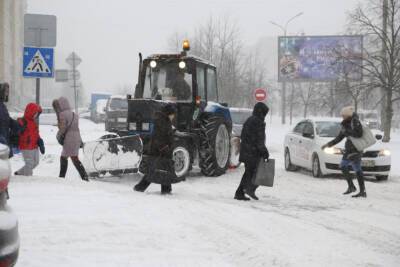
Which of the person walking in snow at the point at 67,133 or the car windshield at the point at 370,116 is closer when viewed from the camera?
the person walking in snow at the point at 67,133

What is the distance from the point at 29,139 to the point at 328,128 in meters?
8.01

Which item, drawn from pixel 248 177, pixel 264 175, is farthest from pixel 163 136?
pixel 264 175

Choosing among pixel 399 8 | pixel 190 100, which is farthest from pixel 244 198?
pixel 399 8

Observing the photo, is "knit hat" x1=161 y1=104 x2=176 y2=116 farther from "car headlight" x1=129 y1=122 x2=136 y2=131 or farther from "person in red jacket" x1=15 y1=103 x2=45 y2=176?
"car headlight" x1=129 y1=122 x2=136 y2=131

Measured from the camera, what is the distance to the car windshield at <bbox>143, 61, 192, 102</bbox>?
42.2ft

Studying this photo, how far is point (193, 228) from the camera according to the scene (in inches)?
263

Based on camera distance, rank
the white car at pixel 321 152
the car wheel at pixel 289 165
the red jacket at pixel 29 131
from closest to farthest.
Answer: the red jacket at pixel 29 131 → the white car at pixel 321 152 → the car wheel at pixel 289 165

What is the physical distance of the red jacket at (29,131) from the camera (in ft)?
32.7

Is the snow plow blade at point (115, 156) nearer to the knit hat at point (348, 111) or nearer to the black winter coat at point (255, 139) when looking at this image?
the black winter coat at point (255, 139)

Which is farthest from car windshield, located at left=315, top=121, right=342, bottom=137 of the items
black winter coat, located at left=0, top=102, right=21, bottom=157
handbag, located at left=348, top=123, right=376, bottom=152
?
black winter coat, located at left=0, top=102, right=21, bottom=157

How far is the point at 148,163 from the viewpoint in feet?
30.1

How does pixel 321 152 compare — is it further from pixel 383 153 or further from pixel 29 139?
pixel 29 139

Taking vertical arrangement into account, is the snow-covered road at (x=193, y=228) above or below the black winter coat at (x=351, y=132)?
below

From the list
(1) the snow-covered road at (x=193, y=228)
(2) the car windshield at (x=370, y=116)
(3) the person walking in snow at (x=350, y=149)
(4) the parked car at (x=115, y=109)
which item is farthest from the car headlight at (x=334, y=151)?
(2) the car windshield at (x=370, y=116)
